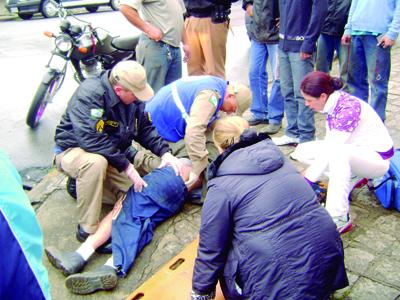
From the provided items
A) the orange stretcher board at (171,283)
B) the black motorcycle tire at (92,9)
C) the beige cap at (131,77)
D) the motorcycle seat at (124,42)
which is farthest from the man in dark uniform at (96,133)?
the black motorcycle tire at (92,9)

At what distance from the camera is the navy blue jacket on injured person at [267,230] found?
197cm

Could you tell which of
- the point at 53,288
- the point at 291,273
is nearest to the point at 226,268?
the point at 291,273

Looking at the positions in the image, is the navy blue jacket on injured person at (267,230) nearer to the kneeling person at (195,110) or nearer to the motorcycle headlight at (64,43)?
the kneeling person at (195,110)

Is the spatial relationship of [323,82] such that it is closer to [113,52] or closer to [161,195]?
[161,195]

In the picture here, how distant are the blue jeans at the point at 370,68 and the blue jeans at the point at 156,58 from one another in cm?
175

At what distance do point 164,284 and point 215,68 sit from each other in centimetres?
298

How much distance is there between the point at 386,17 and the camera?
12.9 feet

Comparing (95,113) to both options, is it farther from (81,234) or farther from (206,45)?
(206,45)

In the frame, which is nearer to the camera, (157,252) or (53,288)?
(53,288)

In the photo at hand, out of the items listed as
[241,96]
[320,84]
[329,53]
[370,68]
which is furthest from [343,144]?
[329,53]

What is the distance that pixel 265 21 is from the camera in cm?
448

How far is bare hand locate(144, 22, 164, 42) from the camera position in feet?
14.2

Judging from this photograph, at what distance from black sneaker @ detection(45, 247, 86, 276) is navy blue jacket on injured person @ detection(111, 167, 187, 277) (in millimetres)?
240

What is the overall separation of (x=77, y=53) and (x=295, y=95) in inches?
111
